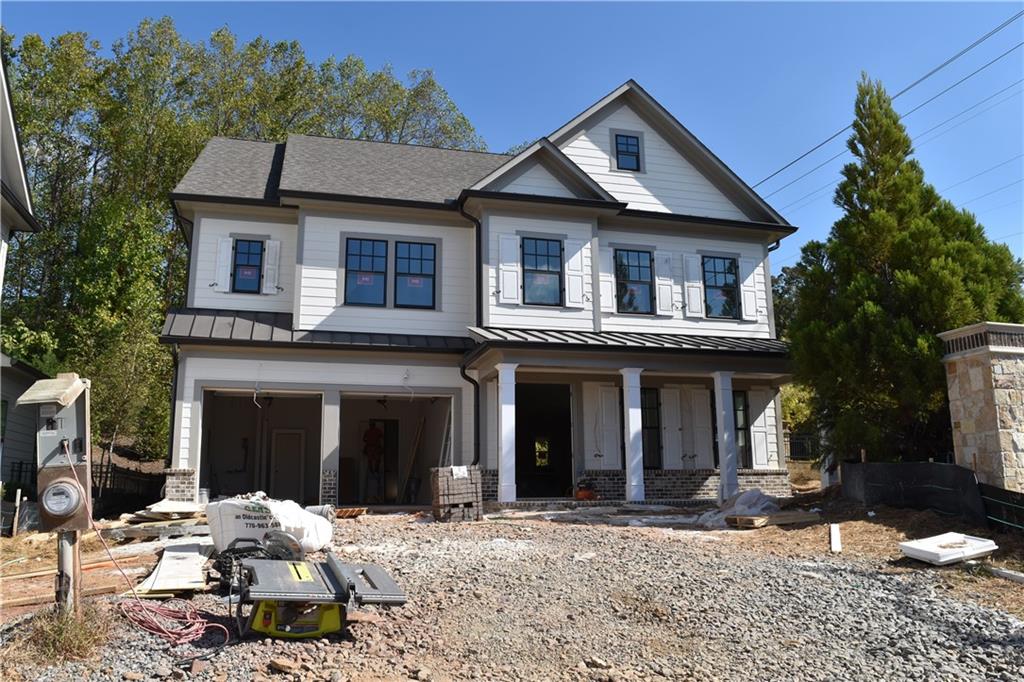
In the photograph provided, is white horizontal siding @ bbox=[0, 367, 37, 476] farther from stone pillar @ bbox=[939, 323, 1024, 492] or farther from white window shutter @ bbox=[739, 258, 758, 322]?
stone pillar @ bbox=[939, 323, 1024, 492]

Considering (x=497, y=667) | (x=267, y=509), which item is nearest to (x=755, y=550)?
(x=497, y=667)

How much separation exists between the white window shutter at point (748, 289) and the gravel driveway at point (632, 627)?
32.7 ft

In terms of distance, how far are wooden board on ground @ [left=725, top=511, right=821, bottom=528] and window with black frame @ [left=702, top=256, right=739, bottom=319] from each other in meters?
6.81

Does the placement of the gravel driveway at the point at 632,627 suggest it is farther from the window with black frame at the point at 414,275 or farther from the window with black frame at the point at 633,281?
the window with black frame at the point at 633,281

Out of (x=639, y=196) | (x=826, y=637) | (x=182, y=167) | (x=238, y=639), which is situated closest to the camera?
(x=238, y=639)

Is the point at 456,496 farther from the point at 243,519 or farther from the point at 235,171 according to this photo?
the point at 235,171

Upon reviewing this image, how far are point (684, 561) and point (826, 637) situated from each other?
263 cm

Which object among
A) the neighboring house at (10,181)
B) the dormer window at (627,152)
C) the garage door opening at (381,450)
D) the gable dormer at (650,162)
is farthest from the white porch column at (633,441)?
the neighboring house at (10,181)

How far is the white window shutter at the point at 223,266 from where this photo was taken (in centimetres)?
1655

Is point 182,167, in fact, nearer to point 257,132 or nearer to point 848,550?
point 257,132

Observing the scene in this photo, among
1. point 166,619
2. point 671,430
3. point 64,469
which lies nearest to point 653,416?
point 671,430

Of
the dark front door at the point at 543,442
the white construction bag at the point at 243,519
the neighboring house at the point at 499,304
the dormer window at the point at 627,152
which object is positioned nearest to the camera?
the white construction bag at the point at 243,519

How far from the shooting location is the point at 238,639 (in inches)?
229

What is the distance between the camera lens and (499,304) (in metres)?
16.5
